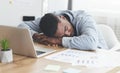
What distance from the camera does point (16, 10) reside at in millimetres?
3098

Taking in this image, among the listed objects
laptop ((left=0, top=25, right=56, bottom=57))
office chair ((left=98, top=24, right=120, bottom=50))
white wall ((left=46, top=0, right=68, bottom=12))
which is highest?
white wall ((left=46, top=0, right=68, bottom=12))

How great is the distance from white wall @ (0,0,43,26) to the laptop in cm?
144

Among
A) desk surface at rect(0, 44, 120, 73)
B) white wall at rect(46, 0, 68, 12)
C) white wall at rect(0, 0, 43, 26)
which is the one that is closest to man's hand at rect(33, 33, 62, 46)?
desk surface at rect(0, 44, 120, 73)

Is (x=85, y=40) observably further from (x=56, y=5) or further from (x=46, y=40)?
(x=56, y=5)

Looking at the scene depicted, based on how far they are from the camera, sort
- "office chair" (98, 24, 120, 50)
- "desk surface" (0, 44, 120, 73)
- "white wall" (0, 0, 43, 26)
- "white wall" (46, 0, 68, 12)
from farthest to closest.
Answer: "white wall" (46, 0, 68, 12) → "white wall" (0, 0, 43, 26) → "office chair" (98, 24, 120, 50) → "desk surface" (0, 44, 120, 73)

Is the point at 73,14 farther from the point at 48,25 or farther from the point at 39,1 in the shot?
the point at 39,1

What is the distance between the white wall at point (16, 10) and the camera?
294cm

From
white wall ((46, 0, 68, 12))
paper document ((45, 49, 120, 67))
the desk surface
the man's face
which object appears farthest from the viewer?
white wall ((46, 0, 68, 12))

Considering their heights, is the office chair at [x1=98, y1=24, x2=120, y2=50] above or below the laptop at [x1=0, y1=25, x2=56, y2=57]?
below

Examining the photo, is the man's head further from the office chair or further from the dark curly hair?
the office chair

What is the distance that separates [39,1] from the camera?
339 cm

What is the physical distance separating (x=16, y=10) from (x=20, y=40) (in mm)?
1688

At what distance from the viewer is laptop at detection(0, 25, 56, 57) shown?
1.45 meters

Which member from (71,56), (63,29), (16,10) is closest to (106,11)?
(16,10)
